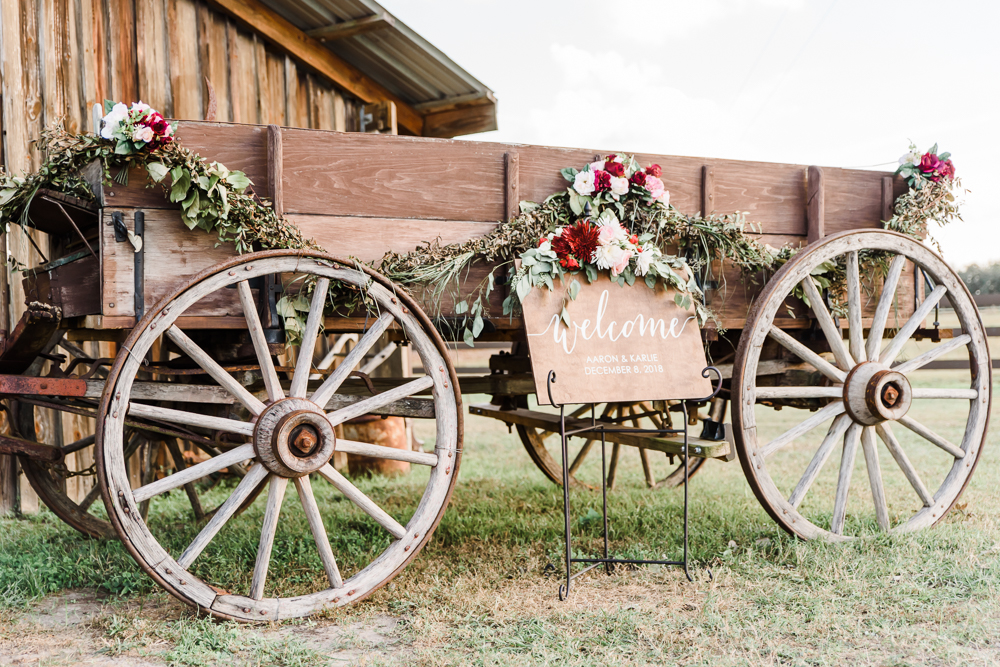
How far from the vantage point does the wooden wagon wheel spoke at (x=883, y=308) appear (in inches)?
136

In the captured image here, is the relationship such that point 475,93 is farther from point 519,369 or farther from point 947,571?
point 947,571

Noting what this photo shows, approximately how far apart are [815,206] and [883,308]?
0.57 m

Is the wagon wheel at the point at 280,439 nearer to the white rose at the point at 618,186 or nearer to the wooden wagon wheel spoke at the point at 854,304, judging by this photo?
the white rose at the point at 618,186

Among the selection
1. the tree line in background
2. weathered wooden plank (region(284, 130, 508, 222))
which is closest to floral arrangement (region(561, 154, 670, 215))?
weathered wooden plank (region(284, 130, 508, 222))

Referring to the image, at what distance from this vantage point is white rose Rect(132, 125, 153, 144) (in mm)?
2535

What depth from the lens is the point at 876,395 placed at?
10.8ft

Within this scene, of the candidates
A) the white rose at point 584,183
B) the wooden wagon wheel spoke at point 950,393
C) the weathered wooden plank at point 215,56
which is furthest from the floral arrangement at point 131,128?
the wooden wagon wheel spoke at point 950,393

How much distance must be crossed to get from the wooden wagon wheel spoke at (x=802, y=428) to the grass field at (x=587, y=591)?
454mm

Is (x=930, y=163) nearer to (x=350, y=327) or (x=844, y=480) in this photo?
(x=844, y=480)

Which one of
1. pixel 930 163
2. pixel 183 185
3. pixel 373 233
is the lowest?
pixel 373 233

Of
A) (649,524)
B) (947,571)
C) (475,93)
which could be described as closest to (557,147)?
(649,524)

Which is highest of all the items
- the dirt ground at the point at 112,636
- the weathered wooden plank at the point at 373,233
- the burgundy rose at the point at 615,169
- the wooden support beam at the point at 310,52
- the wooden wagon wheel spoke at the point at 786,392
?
the wooden support beam at the point at 310,52

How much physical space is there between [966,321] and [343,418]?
3.00 meters

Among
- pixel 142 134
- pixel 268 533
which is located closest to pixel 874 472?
pixel 268 533
